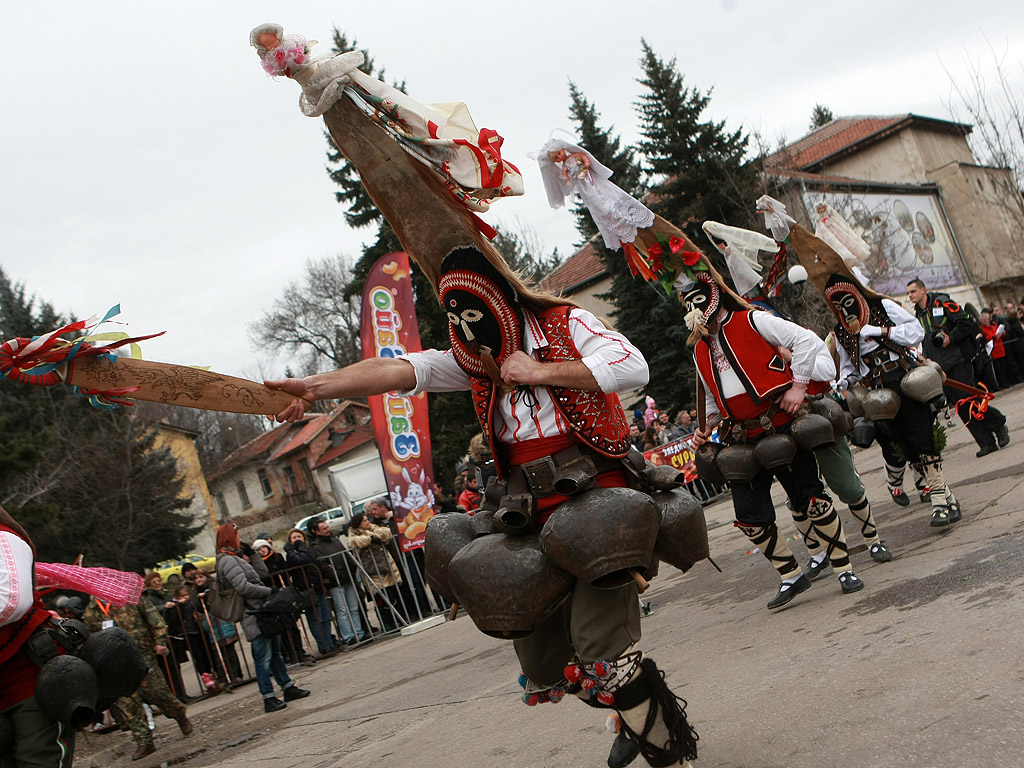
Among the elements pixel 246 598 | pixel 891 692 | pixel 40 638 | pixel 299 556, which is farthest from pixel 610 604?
pixel 299 556

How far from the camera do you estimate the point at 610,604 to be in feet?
9.78

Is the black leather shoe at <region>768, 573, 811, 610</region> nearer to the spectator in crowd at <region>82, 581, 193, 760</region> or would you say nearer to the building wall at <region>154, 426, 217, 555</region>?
the spectator in crowd at <region>82, 581, 193, 760</region>

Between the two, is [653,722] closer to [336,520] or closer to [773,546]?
[773,546]

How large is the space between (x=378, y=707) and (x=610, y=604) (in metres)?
4.30

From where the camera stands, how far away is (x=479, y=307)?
318 centimetres

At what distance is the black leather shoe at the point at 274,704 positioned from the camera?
8.09 m

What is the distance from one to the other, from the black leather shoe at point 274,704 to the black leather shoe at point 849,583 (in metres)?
5.11

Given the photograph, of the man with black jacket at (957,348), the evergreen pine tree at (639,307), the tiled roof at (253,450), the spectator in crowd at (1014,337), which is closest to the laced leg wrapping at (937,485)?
the man with black jacket at (957,348)

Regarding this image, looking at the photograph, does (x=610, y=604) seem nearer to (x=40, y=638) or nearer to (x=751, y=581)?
(x=40, y=638)

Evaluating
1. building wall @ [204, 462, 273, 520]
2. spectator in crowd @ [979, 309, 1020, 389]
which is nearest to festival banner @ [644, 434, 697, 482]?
spectator in crowd @ [979, 309, 1020, 389]

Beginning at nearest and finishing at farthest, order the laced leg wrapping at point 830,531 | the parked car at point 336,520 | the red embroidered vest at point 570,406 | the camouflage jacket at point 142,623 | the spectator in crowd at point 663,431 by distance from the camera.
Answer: the red embroidered vest at point 570,406, the laced leg wrapping at point 830,531, the camouflage jacket at point 142,623, the spectator in crowd at point 663,431, the parked car at point 336,520

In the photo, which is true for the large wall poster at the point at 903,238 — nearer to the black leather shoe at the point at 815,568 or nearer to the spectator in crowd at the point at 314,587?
the spectator in crowd at the point at 314,587

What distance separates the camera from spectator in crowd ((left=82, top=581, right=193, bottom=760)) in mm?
7664

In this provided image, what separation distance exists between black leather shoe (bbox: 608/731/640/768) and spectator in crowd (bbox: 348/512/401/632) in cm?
889
